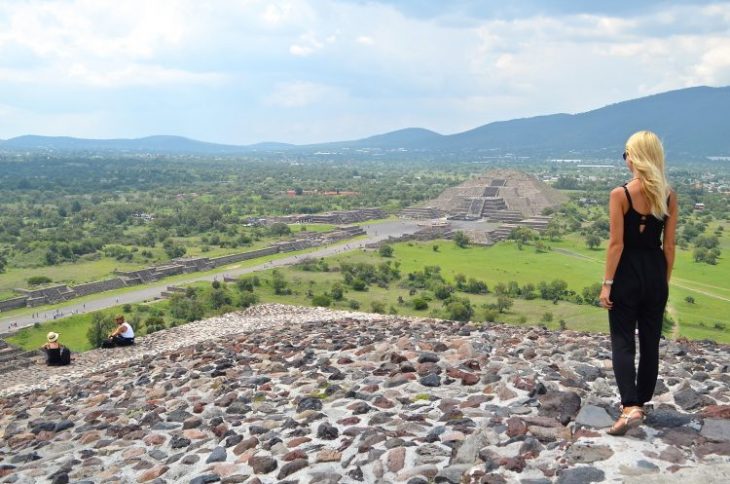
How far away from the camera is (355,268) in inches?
1613

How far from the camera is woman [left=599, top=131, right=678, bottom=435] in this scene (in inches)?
174

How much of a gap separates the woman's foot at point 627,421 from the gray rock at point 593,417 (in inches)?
6.6

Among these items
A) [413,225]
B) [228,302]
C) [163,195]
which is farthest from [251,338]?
[163,195]

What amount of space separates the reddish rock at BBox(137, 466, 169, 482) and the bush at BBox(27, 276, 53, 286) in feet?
128

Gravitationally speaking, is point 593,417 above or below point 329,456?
above

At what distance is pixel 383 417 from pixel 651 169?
3132mm

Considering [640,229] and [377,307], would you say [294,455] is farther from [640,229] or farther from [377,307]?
[377,307]

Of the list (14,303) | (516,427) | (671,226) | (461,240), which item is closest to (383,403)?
(516,427)

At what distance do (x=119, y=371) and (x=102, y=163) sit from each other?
173m

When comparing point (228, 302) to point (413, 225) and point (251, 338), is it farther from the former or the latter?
point (413, 225)

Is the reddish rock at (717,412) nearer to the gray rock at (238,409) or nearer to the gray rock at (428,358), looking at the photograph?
the gray rock at (428,358)

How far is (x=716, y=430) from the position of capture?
4.71 meters

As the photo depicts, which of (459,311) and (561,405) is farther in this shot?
(459,311)

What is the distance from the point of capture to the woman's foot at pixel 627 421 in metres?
4.70
